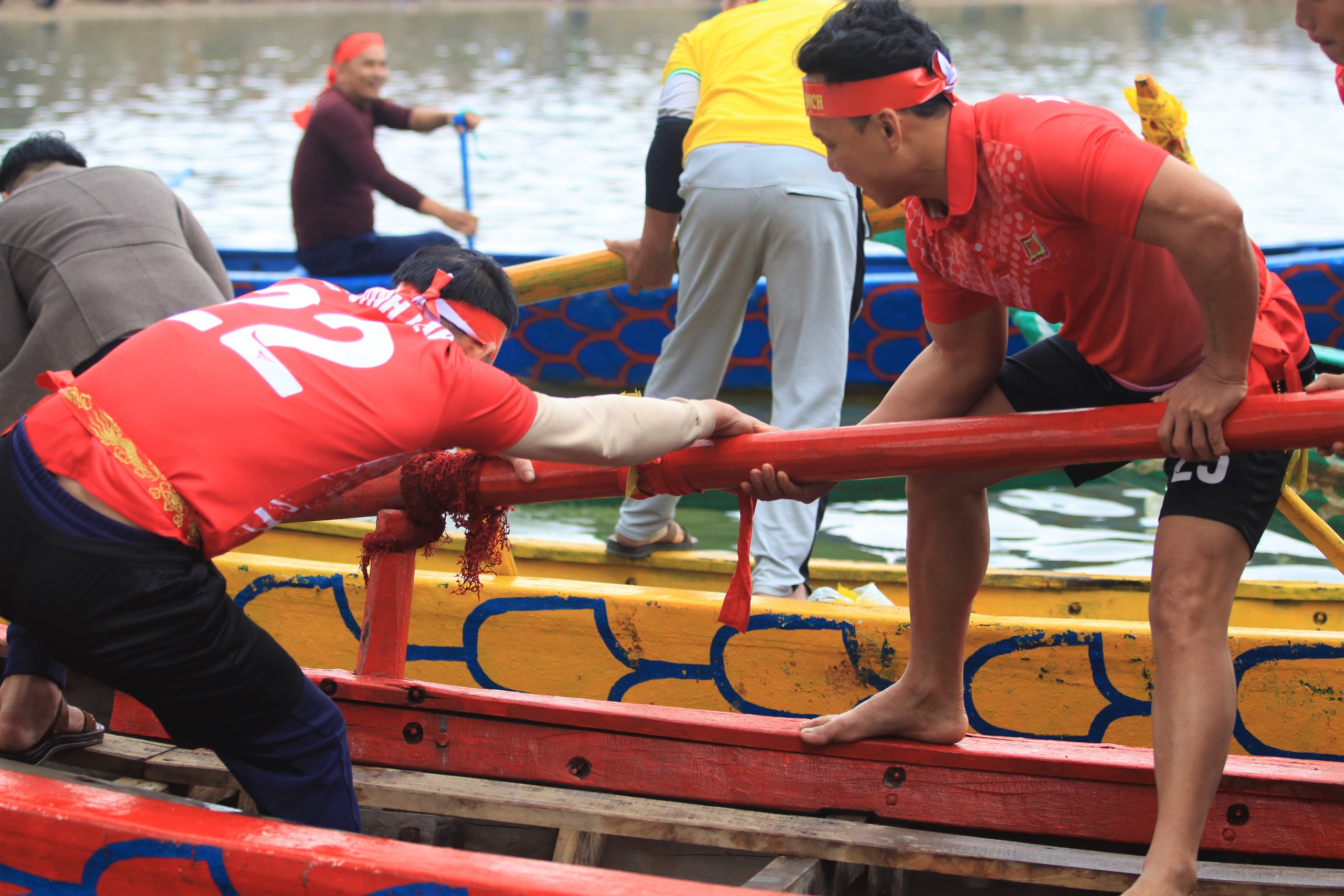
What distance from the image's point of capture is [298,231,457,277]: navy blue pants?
6.11 meters

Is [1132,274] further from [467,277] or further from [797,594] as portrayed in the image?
[797,594]

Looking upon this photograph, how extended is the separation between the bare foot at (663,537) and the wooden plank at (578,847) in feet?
4.50

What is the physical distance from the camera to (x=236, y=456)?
6.30 feet

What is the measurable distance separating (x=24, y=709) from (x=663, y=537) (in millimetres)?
1756

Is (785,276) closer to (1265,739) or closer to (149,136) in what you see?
(1265,739)

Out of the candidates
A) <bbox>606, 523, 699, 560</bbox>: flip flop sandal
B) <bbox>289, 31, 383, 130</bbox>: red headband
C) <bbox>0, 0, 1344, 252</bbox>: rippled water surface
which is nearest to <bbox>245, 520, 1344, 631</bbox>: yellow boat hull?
<bbox>606, 523, 699, 560</bbox>: flip flop sandal

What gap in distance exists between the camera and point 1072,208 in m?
1.91

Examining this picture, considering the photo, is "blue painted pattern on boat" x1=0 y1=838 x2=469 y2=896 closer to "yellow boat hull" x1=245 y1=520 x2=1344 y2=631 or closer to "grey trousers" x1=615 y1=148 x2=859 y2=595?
"yellow boat hull" x1=245 y1=520 x2=1344 y2=631

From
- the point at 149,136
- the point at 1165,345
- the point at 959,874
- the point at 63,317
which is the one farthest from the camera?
the point at 149,136

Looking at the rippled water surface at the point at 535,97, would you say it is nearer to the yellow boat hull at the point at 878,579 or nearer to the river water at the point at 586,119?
the river water at the point at 586,119

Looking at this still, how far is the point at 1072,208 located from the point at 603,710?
1.29 m

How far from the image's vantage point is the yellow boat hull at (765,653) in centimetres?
276

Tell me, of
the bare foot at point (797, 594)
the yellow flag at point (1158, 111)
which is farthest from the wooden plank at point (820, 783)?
the yellow flag at point (1158, 111)


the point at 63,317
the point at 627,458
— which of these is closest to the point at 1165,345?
the point at 627,458
